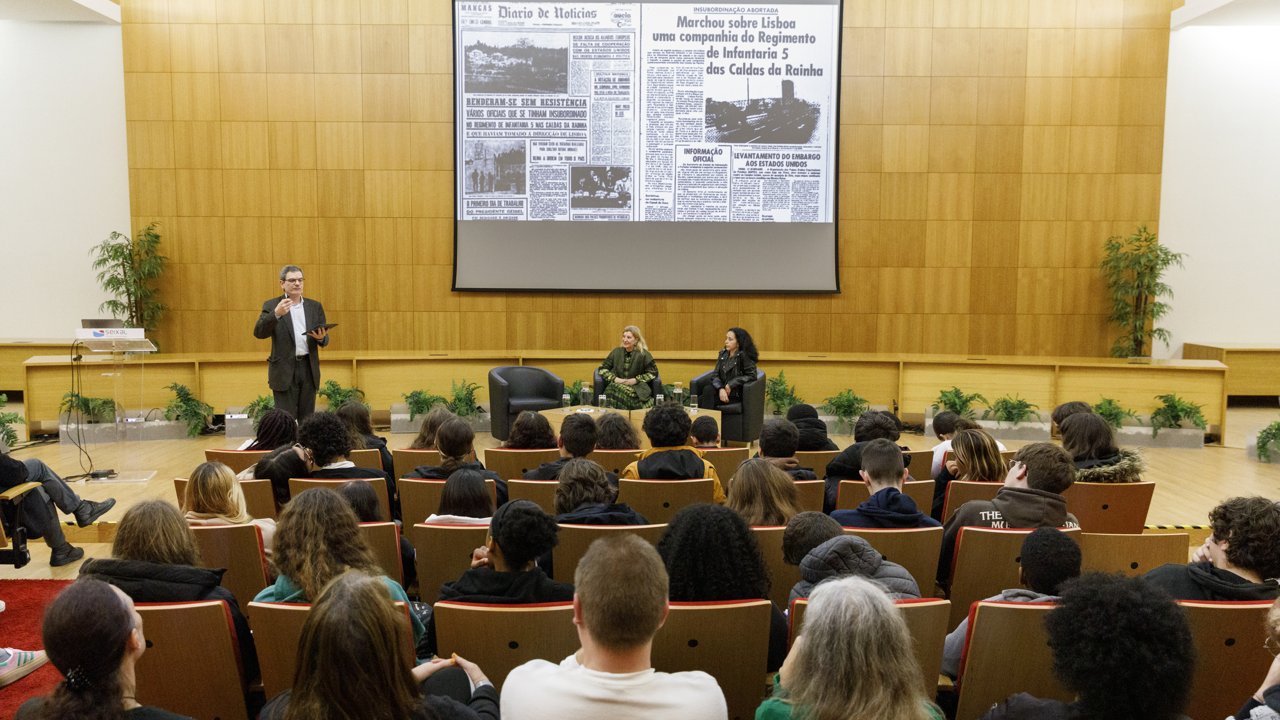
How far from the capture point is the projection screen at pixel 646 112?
1049 cm

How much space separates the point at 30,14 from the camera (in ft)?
35.9

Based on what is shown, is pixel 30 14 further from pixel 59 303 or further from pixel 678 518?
pixel 678 518

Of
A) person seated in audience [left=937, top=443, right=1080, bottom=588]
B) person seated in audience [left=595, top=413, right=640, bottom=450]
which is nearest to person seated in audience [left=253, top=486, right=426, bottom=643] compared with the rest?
person seated in audience [left=937, top=443, right=1080, bottom=588]

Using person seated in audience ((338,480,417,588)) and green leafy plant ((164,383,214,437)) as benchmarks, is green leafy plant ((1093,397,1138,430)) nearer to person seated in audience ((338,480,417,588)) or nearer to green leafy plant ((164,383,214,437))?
person seated in audience ((338,480,417,588))

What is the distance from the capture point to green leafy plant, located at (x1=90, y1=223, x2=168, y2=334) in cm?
1080

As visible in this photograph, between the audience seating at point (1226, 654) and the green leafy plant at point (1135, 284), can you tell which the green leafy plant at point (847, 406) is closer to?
the green leafy plant at point (1135, 284)

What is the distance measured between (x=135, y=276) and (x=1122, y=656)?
11.3m

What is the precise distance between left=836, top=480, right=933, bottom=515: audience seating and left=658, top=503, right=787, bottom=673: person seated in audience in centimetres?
173

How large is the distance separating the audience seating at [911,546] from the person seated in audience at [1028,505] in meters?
0.22

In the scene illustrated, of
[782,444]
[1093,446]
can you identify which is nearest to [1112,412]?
[1093,446]

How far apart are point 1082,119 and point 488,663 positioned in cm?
1092

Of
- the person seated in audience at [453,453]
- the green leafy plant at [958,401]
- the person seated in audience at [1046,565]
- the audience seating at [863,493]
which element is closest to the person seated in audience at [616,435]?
the person seated in audience at [453,453]

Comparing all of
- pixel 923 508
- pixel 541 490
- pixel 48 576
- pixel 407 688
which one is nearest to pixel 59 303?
pixel 48 576

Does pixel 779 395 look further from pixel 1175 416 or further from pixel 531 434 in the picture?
pixel 531 434
